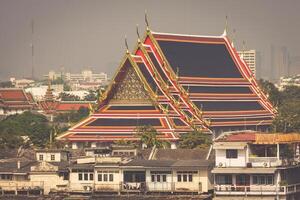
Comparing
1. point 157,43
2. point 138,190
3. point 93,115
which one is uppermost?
point 157,43

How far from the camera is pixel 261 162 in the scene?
59719 millimetres

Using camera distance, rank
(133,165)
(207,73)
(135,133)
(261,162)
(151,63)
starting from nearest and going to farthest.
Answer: (261,162), (133,165), (135,133), (151,63), (207,73)

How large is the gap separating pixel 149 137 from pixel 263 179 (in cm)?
2250

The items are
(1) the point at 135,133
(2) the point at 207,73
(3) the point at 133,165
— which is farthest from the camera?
(2) the point at 207,73

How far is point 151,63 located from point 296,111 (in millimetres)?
19048

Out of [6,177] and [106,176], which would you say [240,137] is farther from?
[6,177]

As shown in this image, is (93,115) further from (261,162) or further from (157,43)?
(261,162)

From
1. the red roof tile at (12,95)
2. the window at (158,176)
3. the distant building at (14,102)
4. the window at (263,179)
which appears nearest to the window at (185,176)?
the window at (158,176)

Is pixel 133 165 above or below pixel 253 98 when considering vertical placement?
below

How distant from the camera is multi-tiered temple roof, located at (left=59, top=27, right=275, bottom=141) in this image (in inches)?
3688

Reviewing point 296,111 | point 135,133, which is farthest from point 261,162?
point 296,111

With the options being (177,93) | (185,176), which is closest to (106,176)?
(185,176)

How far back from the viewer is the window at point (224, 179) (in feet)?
198

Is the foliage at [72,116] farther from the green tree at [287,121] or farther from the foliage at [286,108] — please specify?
the green tree at [287,121]
